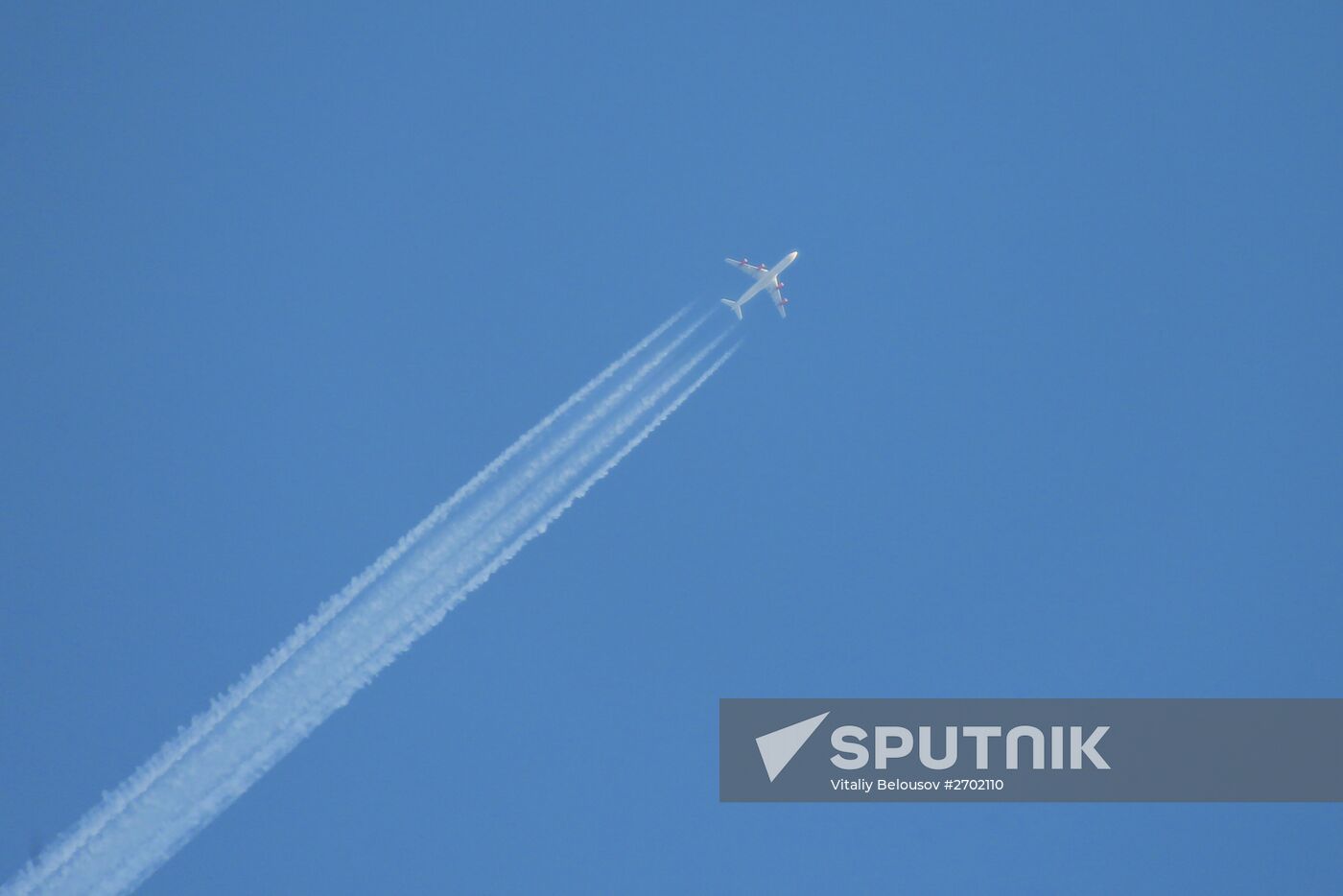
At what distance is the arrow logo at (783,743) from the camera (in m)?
25.5

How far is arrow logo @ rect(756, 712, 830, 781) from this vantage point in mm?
25453

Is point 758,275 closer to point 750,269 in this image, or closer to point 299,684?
point 750,269

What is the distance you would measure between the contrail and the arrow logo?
651 centimetres

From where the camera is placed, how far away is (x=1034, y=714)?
85.9 ft

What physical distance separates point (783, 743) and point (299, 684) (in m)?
9.84

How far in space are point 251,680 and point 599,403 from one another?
8.84 metres

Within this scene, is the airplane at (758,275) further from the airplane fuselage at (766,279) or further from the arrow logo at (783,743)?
the arrow logo at (783,743)

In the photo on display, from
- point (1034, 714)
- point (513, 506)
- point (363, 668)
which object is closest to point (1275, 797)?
point (1034, 714)

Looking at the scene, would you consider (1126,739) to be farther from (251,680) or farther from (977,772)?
(251,680)

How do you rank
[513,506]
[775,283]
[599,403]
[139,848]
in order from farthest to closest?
[775,283] < [599,403] < [513,506] < [139,848]

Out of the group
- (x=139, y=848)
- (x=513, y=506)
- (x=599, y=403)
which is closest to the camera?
(x=139, y=848)

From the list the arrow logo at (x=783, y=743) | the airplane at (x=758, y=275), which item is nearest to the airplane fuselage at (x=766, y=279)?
the airplane at (x=758, y=275)

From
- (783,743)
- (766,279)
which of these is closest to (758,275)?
(766,279)

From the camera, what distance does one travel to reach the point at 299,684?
74.5 ft
